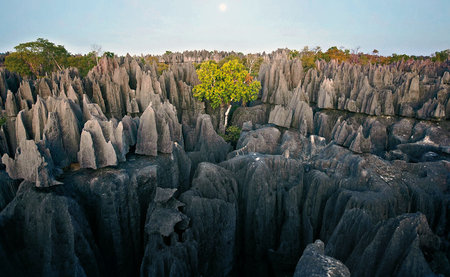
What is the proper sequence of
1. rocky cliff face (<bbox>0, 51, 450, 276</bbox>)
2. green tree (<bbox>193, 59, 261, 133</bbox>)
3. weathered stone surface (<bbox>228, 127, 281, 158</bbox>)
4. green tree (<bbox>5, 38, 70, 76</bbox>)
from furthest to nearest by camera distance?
green tree (<bbox>5, 38, 70, 76</bbox>) → green tree (<bbox>193, 59, 261, 133</bbox>) → weathered stone surface (<bbox>228, 127, 281, 158</bbox>) → rocky cliff face (<bbox>0, 51, 450, 276</bbox>)

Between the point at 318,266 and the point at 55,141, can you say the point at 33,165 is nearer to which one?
the point at 55,141

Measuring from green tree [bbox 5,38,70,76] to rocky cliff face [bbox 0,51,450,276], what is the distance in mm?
27020

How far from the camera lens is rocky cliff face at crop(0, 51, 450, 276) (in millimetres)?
8188

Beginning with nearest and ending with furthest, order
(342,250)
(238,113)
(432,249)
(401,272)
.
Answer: (401,272)
(432,249)
(342,250)
(238,113)

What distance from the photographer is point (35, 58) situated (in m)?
39.6

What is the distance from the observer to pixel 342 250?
8117mm

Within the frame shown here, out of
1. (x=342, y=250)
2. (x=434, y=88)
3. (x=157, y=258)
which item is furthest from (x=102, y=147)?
(x=434, y=88)

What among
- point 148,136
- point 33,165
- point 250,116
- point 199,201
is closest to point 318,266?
point 199,201

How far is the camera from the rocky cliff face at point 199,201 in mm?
8188

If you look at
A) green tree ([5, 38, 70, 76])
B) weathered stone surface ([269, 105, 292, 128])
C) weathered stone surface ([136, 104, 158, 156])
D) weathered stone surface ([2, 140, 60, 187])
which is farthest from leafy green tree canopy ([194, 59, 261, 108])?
green tree ([5, 38, 70, 76])

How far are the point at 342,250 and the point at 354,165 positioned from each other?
5.43 meters

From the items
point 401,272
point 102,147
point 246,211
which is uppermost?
point 102,147

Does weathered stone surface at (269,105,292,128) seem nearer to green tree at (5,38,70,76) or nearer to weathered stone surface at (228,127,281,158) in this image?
weathered stone surface at (228,127,281,158)

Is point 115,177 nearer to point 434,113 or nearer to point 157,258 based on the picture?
point 157,258
